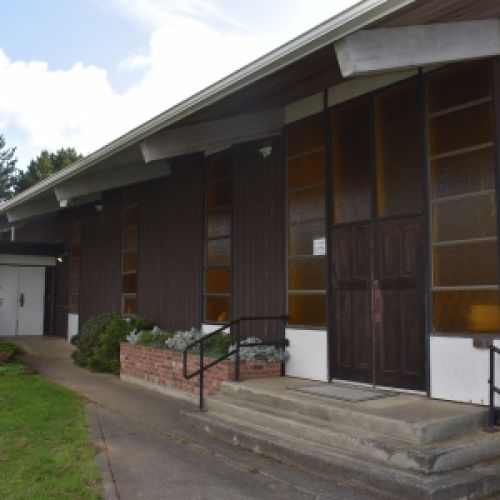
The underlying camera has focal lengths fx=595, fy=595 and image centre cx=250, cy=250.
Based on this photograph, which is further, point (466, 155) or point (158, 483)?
point (466, 155)

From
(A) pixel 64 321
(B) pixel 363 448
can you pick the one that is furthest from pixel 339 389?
(A) pixel 64 321

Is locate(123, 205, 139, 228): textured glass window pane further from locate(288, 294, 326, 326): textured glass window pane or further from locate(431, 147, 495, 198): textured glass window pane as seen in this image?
locate(431, 147, 495, 198): textured glass window pane

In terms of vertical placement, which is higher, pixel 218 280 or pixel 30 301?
pixel 218 280

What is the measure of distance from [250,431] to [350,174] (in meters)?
3.22

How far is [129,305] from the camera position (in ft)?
41.0

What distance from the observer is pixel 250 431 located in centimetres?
585

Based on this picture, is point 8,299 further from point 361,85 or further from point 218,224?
point 361,85

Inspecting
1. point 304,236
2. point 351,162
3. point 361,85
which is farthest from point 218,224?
point 361,85

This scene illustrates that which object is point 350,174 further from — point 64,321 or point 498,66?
point 64,321

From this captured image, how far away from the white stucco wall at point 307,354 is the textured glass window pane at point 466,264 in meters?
1.88

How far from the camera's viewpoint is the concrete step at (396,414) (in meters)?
4.83

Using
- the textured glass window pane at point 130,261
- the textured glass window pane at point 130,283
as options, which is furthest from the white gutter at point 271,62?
the textured glass window pane at point 130,283

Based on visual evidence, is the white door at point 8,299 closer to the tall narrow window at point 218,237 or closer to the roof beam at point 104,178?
the roof beam at point 104,178

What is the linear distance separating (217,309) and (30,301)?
10.1 metres
